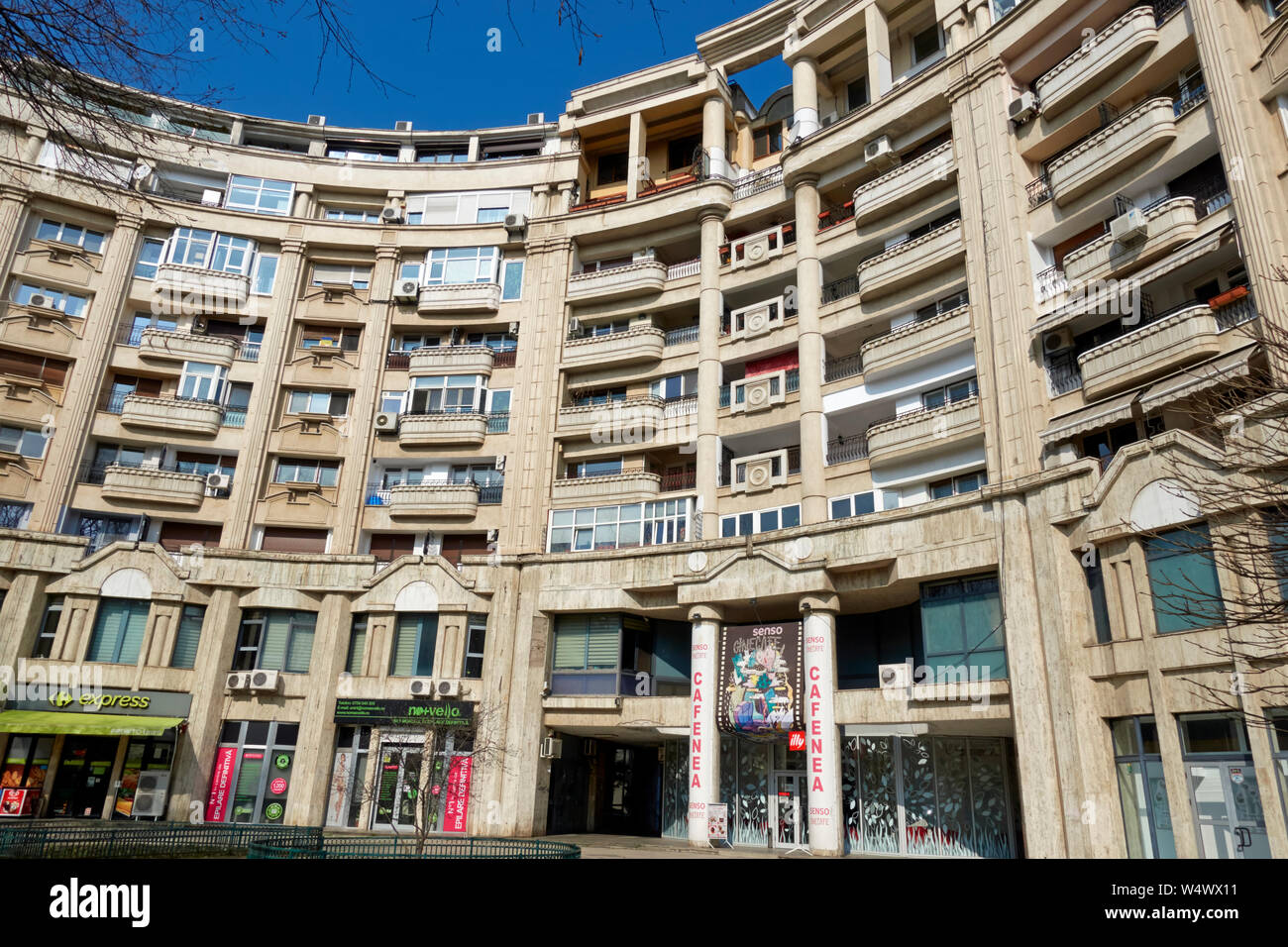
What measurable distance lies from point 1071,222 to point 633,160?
18264mm

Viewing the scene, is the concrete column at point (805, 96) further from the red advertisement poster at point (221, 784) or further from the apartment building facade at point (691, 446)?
the red advertisement poster at point (221, 784)

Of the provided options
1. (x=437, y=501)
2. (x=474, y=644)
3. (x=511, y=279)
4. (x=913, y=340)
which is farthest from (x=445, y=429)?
(x=913, y=340)

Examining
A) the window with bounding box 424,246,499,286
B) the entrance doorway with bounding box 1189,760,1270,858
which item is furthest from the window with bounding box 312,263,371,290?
the entrance doorway with bounding box 1189,760,1270,858

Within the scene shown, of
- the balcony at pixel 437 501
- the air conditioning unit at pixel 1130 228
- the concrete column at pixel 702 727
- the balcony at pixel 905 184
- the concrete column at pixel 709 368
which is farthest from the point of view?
the balcony at pixel 437 501

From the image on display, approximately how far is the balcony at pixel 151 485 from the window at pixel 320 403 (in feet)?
15.5

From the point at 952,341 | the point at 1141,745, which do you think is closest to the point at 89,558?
the point at 952,341

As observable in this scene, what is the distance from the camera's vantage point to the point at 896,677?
22938mm

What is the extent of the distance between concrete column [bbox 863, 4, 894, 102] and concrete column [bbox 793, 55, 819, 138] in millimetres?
2572

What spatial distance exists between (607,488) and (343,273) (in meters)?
16.1

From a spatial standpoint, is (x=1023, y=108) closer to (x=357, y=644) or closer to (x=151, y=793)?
(x=357, y=644)

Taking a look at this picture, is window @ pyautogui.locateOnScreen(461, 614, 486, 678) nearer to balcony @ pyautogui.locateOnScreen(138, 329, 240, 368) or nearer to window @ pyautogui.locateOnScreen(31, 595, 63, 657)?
window @ pyautogui.locateOnScreen(31, 595, 63, 657)

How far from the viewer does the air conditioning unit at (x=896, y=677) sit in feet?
73.3

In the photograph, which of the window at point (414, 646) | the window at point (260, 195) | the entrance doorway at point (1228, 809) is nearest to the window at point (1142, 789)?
the entrance doorway at point (1228, 809)
